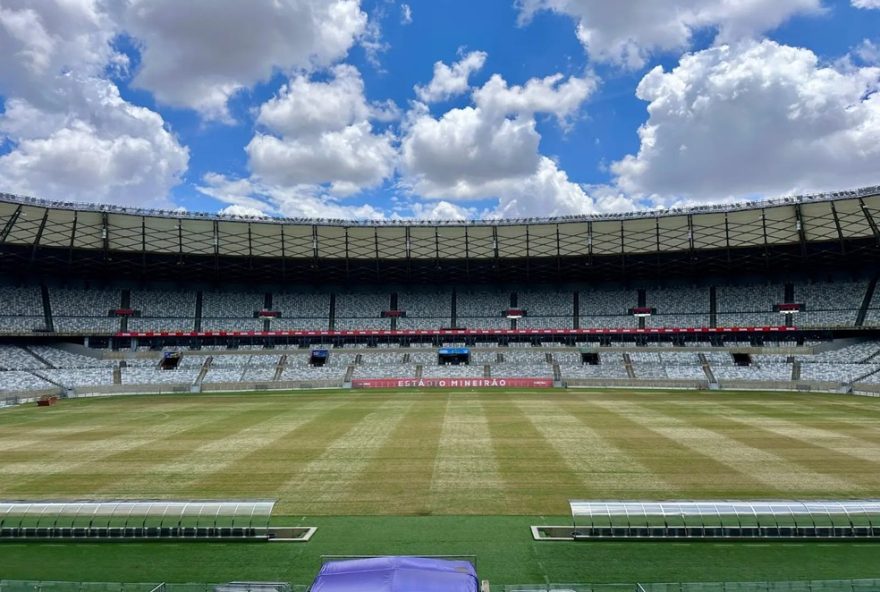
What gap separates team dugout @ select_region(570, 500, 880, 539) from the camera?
1583cm

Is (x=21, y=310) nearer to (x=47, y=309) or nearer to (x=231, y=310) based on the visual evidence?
(x=47, y=309)

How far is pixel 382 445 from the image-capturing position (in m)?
28.3

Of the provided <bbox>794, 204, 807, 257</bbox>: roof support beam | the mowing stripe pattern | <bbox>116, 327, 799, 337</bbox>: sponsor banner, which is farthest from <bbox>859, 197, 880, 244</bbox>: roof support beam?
the mowing stripe pattern

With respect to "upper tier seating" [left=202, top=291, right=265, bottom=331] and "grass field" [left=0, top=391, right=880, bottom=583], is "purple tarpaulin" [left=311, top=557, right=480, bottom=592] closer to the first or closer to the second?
"grass field" [left=0, top=391, right=880, bottom=583]

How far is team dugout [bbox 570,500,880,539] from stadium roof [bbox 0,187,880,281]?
4957cm

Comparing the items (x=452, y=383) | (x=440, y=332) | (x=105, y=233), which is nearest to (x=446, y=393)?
(x=452, y=383)

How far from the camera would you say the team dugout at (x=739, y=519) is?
Result: 51.9ft

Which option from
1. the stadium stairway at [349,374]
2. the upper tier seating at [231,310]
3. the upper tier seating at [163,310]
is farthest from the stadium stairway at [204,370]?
the stadium stairway at [349,374]

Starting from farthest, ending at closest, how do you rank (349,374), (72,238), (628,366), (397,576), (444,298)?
(444,298), (349,374), (628,366), (72,238), (397,576)

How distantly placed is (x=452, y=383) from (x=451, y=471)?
3839cm

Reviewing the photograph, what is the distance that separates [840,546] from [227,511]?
18.6 meters

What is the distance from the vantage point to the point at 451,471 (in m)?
23.1

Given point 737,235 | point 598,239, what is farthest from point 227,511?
point 737,235

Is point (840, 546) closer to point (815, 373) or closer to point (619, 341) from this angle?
point (815, 373)
